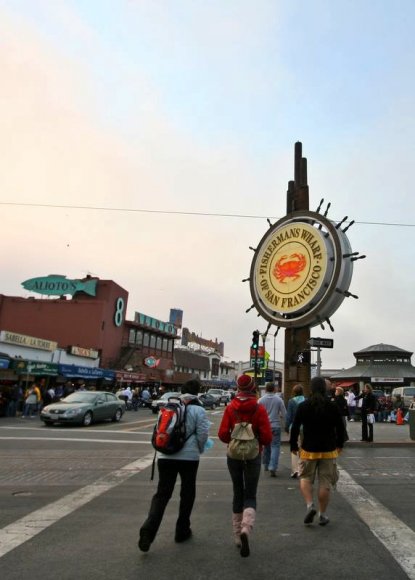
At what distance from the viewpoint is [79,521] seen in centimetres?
571

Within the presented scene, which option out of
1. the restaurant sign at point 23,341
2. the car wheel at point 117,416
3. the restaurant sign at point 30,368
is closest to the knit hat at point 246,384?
the car wheel at point 117,416

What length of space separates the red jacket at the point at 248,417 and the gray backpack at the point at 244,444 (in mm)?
92

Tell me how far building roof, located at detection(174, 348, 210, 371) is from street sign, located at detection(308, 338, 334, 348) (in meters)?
52.6

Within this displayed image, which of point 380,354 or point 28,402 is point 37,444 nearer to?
point 28,402

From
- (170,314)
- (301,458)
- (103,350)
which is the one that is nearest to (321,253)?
(301,458)

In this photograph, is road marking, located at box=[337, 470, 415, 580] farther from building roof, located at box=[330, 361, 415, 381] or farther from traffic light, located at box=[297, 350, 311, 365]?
building roof, located at box=[330, 361, 415, 381]

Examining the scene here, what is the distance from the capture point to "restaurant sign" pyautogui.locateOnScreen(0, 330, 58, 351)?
2797cm

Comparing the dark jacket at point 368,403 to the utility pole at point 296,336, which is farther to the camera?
the utility pole at point 296,336

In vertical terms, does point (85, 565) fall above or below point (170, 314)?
below

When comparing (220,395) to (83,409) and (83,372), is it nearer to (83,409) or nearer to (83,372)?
(83,372)

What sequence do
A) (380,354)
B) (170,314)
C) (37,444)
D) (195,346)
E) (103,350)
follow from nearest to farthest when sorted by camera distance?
(37,444) → (103,350) → (380,354) → (195,346) → (170,314)

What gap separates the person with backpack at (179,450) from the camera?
4.81 meters

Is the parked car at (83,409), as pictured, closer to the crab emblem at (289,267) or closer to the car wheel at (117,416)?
the car wheel at (117,416)

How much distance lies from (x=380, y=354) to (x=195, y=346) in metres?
35.4
